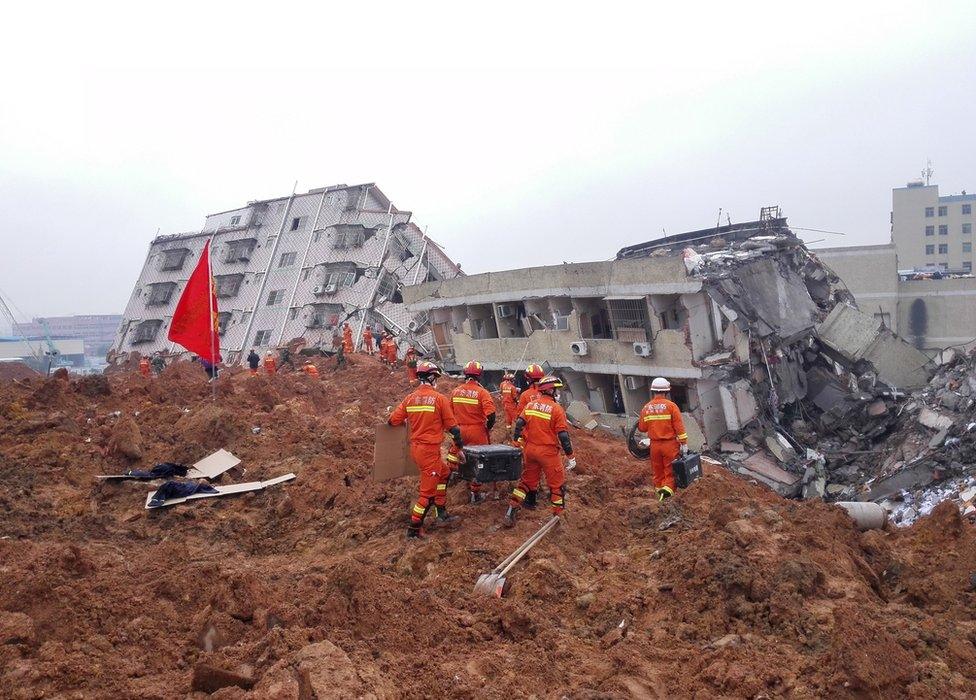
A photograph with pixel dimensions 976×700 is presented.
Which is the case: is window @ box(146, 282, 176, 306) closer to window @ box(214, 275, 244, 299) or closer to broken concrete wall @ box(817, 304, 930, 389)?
window @ box(214, 275, 244, 299)

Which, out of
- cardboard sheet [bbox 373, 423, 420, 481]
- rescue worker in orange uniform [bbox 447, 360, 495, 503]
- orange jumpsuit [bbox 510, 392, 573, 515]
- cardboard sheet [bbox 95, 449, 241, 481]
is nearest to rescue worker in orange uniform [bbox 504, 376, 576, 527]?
orange jumpsuit [bbox 510, 392, 573, 515]

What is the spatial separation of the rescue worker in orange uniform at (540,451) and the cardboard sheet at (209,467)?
4329mm

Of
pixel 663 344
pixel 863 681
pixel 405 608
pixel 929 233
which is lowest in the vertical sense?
pixel 929 233

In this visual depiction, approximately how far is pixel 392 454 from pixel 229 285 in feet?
112

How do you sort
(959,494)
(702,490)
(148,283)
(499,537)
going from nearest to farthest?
(499,537) < (702,490) < (959,494) < (148,283)

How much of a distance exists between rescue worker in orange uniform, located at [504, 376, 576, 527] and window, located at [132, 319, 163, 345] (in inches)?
1521

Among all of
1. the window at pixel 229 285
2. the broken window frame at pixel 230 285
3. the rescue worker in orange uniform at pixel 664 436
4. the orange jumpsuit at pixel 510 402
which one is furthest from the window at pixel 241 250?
the rescue worker in orange uniform at pixel 664 436

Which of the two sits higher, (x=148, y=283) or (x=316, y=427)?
(x=148, y=283)

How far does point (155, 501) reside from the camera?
27.0 feet

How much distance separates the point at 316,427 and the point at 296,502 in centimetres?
403

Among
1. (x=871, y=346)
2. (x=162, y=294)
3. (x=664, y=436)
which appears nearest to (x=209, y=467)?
(x=664, y=436)

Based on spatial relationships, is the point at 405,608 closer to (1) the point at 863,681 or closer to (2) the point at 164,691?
(2) the point at 164,691

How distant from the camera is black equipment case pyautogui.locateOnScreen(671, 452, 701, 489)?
7.93 meters

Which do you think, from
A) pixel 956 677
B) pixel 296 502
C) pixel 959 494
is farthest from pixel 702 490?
pixel 959 494
